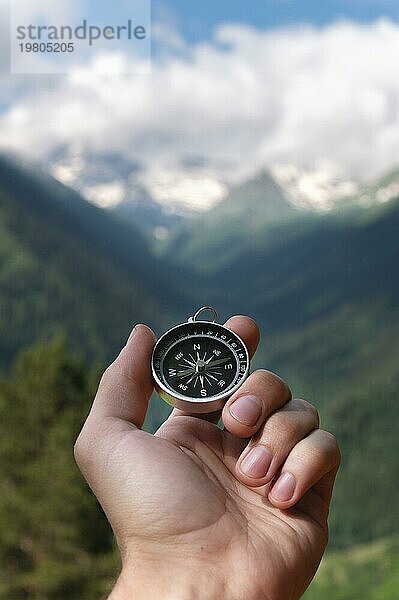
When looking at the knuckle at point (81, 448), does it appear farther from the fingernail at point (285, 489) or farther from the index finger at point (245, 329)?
the fingernail at point (285, 489)

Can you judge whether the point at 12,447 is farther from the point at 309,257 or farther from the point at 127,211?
the point at 127,211

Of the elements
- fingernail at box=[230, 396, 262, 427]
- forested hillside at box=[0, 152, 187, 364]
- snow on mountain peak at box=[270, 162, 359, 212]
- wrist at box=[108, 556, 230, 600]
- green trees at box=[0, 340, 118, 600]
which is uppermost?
fingernail at box=[230, 396, 262, 427]

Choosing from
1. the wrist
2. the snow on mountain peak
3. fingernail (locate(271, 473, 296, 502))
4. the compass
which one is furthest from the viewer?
the snow on mountain peak

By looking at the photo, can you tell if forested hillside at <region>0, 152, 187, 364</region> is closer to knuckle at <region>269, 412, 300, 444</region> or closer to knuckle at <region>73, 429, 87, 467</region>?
knuckle at <region>73, 429, 87, 467</region>

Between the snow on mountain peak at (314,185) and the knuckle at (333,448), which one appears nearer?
the knuckle at (333,448)

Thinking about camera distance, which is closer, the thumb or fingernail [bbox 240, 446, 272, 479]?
fingernail [bbox 240, 446, 272, 479]

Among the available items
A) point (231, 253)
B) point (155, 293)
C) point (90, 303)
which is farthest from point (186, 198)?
point (90, 303)

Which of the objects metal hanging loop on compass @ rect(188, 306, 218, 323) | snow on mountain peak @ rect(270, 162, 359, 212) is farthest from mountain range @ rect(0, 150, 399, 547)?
metal hanging loop on compass @ rect(188, 306, 218, 323)

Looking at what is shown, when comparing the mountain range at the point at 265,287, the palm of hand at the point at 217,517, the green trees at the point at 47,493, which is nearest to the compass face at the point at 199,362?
the palm of hand at the point at 217,517
